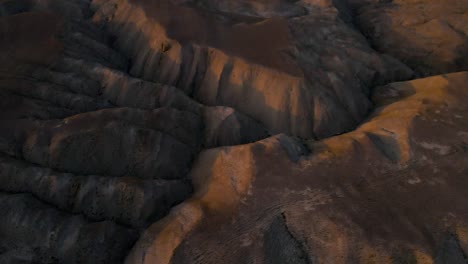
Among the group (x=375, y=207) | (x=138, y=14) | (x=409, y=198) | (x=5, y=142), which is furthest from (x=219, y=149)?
(x=138, y=14)

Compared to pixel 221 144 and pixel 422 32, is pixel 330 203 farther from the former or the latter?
pixel 422 32

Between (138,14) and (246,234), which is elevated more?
(138,14)

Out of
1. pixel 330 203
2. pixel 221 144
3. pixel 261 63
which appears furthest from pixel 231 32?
pixel 330 203

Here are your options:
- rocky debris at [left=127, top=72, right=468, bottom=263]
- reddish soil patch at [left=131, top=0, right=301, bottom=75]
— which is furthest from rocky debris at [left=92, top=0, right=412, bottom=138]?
rocky debris at [left=127, top=72, right=468, bottom=263]

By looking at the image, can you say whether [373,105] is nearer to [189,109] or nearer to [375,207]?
[375,207]

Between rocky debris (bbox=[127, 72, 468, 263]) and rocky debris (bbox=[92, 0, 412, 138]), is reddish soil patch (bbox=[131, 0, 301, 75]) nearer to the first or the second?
rocky debris (bbox=[92, 0, 412, 138])

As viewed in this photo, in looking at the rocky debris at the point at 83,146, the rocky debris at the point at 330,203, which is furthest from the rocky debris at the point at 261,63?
the rocky debris at the point at 330,203
